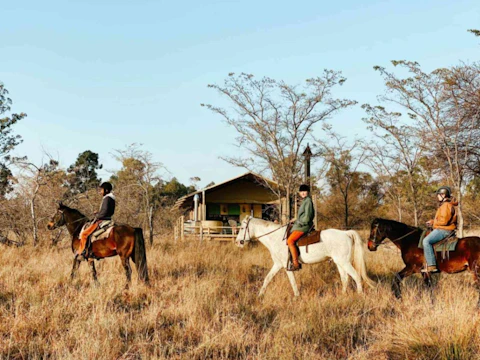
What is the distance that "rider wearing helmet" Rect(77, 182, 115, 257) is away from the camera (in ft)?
30.6

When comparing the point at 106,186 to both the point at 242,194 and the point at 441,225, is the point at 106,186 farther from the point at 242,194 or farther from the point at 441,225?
the point at 242,194

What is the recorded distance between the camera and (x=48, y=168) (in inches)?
617

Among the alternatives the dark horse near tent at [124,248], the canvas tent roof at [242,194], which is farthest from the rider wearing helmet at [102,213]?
the canvas tent roof at [242,194]

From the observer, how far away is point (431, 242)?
8.12 meters

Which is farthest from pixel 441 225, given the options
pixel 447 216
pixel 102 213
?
pixel 102 213

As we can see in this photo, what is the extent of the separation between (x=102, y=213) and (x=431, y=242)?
22.4ft

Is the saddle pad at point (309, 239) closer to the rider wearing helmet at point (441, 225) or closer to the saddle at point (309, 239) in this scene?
the saddle at point (309, 239)

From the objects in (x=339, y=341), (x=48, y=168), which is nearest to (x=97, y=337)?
(x=339, y=341)

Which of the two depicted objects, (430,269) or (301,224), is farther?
(301,224)

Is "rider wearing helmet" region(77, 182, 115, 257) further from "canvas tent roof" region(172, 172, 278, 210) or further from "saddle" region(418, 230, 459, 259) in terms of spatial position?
"canvas tent roof" region(172, 172, 278, 210)

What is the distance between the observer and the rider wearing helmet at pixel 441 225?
7.95m

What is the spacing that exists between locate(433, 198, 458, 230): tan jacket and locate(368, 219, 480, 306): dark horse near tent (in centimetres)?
35

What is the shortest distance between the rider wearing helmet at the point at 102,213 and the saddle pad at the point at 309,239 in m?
4.21

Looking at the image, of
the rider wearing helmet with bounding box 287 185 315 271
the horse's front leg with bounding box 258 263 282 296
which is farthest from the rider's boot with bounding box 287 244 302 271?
the horse's front leg with bounding box 258 263 282 296
